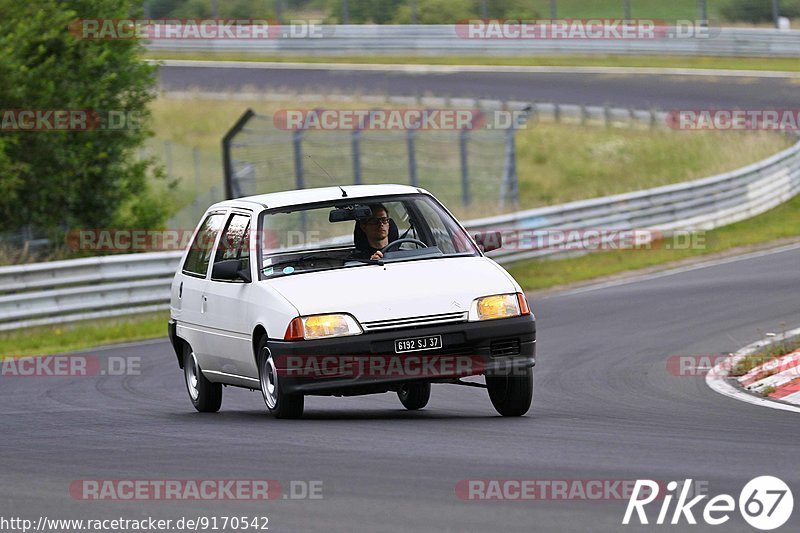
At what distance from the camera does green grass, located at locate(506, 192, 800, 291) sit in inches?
908

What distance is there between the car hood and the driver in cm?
58

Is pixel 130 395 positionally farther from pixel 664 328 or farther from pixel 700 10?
pixel 700 10

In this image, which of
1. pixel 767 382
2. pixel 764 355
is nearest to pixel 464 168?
pixel 764 355

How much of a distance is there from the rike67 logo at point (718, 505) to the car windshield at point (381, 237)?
12.7ft

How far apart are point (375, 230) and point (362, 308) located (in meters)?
1.33

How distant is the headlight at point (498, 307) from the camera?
9.54 m

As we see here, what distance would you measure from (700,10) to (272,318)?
1555 inches

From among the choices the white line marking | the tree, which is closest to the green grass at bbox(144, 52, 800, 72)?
the white line marking

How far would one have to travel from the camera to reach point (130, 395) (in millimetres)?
13289

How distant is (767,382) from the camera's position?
11094 mm

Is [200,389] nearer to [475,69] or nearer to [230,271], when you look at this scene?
[230,271]

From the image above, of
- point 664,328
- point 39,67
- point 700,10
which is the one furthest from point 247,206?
point 700,10
